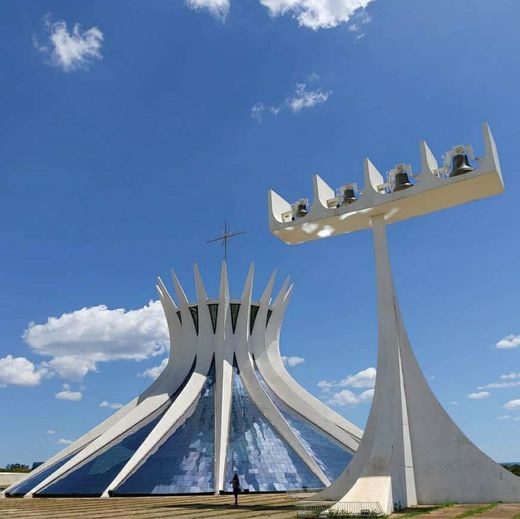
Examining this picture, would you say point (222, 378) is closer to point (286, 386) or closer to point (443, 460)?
point (286, 386)

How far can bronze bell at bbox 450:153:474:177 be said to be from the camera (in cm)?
1499

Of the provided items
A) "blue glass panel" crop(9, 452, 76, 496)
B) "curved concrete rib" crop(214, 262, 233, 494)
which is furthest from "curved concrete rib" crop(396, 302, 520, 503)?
"blue glass panel" crop(9, 452, 76, 496)

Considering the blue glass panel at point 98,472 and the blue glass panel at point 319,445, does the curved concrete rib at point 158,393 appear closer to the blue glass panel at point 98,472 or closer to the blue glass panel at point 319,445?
the blue glass panel at point 98,472

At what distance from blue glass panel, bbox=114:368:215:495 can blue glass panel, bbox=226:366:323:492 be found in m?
0.92

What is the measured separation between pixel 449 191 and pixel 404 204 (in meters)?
1.30

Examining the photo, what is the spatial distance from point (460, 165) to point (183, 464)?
1546cm

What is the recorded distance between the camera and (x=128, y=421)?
84.6 ft

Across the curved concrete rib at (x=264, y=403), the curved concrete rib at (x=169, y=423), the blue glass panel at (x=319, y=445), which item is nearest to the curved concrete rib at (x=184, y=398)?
the curved concrete rib at (x=169, y=423)

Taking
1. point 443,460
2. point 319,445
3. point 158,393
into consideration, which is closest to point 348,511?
point 443,460

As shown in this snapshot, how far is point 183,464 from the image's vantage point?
72.3 feet

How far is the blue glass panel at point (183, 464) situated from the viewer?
20828 millimetres

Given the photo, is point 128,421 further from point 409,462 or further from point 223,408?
point 409,462

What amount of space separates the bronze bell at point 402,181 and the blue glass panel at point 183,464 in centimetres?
1334

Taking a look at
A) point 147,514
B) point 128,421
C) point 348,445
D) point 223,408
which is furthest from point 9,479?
point 147,514
